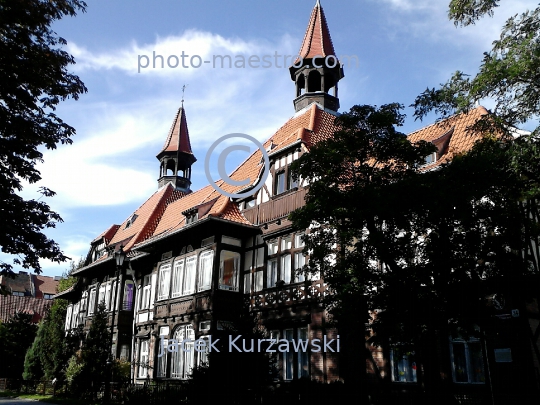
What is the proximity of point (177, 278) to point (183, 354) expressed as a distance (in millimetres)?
3532

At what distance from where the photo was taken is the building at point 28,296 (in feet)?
188

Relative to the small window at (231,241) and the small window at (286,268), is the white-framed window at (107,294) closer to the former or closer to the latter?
the small window at (231,241)

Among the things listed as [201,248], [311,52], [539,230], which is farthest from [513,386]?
[311,52]

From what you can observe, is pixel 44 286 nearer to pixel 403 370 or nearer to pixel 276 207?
pixel 276 207

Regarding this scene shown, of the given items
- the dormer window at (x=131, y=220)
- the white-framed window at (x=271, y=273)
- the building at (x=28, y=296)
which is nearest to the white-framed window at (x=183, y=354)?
the white-framed window at (x=271, y=273)

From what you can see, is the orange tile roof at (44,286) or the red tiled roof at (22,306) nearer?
the red tiled roof at (22,306)

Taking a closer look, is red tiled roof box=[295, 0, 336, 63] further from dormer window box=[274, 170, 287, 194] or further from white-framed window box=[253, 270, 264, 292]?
white-framed window box=[253, 270, 264, 292]

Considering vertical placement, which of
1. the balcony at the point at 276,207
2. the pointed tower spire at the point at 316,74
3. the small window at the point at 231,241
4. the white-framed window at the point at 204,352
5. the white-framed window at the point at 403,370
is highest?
the pointed tower spire at the point at 316,74

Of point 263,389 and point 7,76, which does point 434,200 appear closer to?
point 263,389

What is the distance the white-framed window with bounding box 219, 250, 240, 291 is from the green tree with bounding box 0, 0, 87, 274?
776 cm

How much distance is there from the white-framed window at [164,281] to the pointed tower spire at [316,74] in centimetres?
1060

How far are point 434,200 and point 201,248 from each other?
13843 mm

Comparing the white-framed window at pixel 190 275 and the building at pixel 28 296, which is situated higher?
the building at pixel 28 296

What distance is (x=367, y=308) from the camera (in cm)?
1314
